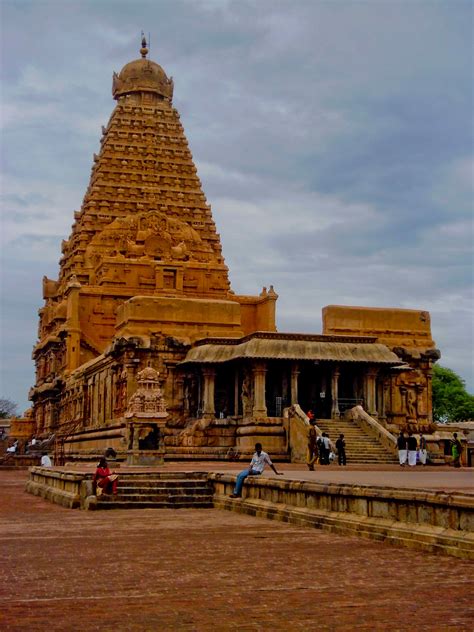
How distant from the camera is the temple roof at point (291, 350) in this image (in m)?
44.8

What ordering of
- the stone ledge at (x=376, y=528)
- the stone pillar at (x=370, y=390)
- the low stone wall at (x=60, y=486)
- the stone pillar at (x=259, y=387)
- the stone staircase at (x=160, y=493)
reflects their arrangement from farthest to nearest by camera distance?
the stone pillar at (x=370, y=390), the stone pillar at (x=259, y=387), the low stone wall at (x=60, y=486), the stone staircase at (x=160, y=493), the stone ledge at (x=376, y=528)

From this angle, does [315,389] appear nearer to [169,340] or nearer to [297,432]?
[297,432]

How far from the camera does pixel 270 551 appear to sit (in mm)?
12734

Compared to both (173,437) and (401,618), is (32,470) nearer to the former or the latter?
(173,437)

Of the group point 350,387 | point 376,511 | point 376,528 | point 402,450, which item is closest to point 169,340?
point 350,387

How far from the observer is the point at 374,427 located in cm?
4325

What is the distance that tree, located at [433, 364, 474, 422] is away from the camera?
326 ft

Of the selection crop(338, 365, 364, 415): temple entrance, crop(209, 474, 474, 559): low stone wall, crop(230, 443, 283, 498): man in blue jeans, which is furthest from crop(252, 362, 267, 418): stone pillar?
crop(209, 474, 474, 559): low stone wall

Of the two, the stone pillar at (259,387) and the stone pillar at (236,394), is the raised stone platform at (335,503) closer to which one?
the stone pillar at (259,387)

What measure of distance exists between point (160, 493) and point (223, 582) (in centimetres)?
1234

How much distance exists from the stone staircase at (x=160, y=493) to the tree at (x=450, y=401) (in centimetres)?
7928

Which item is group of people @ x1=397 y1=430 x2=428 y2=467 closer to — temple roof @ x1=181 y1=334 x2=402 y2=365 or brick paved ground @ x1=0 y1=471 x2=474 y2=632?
temple roof @ x1=181 y1=334 x2=402 y2=365

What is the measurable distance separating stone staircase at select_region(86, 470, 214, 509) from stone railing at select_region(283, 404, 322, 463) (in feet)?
58.5

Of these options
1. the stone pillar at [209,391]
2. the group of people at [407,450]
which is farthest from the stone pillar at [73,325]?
the group of people at [407,450]
